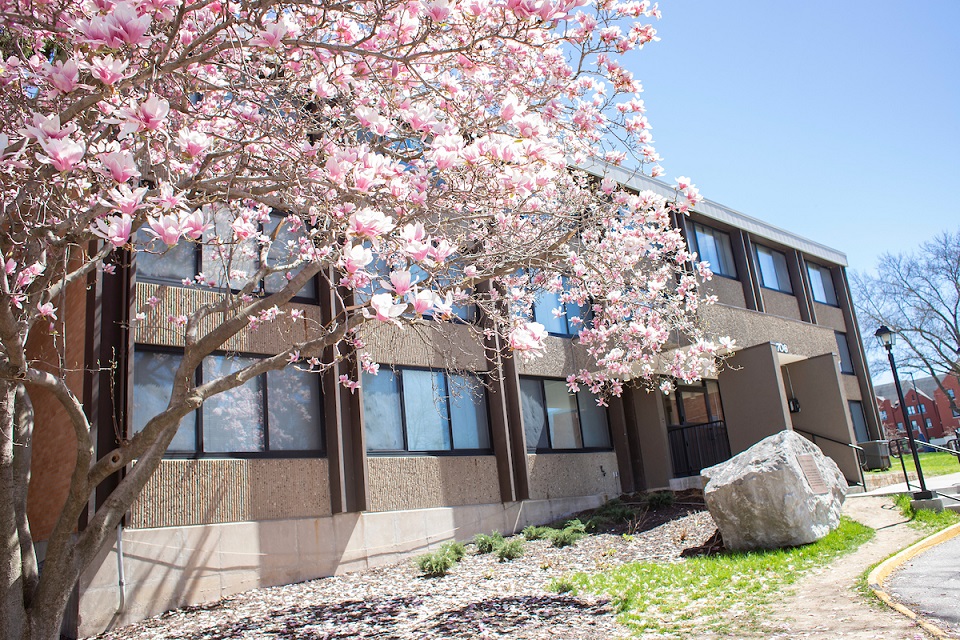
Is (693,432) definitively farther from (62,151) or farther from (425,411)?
(62,151)

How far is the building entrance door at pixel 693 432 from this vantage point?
16391 mm

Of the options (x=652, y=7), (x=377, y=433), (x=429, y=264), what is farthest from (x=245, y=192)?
(x=377, y=433)

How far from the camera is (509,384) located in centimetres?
1342

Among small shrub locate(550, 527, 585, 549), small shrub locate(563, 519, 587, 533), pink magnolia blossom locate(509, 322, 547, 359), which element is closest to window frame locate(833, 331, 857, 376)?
small shrub locate(563, 519, 587, 533)

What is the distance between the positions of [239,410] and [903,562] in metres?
8.14

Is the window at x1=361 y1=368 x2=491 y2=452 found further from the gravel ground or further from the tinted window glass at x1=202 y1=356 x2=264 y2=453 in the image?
the gravel ground

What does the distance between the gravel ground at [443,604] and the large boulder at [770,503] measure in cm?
87

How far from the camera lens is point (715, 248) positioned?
62.1 ft

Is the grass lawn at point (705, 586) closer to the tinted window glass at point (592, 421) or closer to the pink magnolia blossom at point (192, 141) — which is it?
the pink magnolia blossom at point (192, 141)

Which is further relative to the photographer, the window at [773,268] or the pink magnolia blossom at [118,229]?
the window at [773,268]

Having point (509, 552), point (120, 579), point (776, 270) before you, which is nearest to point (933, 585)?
point (509, 552)

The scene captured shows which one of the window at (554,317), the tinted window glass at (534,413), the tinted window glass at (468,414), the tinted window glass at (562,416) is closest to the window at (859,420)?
the window at (554,317)

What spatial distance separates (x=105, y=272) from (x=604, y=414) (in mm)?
9981

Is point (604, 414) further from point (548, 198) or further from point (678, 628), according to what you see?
point (678, 628)
